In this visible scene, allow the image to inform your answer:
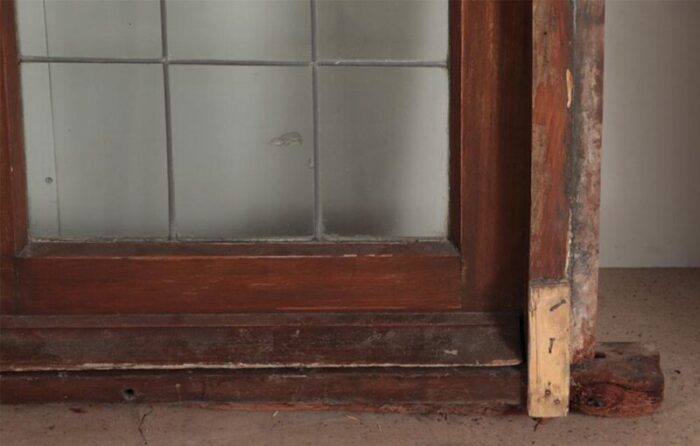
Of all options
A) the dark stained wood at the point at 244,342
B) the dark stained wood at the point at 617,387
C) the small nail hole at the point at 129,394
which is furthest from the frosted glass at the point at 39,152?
the dark stained wood at the point at 617,387

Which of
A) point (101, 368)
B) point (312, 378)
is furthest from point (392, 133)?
point (101, 368)

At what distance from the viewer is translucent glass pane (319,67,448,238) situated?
1.57 metres

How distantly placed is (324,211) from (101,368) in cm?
43

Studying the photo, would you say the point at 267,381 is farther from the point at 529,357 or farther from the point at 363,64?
the point at 363,64

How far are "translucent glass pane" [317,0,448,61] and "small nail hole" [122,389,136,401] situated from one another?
611 mm

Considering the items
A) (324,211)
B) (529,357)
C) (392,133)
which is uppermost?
(392,133)

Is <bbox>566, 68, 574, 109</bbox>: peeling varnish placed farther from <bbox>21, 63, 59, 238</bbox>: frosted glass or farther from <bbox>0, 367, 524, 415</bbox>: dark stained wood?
<bbox>21, 63, 59, 238</bbox>: frosted glass

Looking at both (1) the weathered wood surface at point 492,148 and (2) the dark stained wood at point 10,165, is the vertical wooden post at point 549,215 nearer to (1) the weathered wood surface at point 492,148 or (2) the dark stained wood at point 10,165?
(1) the weathered wood surface at point 492,148

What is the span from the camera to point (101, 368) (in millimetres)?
1546

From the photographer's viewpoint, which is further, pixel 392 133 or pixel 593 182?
pixel 392 133

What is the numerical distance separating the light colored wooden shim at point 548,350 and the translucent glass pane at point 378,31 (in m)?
0.41

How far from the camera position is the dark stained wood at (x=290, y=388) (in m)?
1.54

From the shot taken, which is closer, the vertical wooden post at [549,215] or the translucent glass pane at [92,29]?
the vertical wooden post at [549,215]

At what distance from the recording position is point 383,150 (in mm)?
1597
